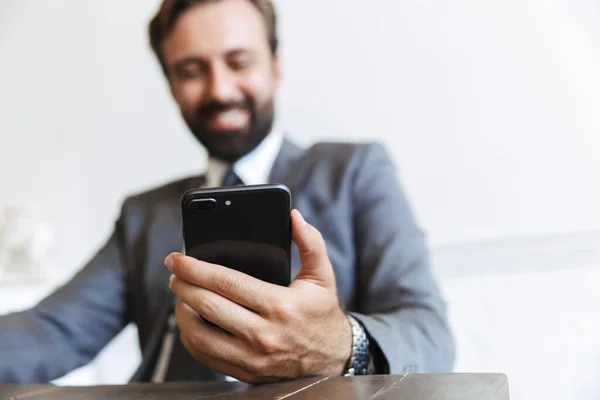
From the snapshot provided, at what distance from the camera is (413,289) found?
31.2 inches

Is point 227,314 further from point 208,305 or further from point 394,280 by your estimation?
point 394,280

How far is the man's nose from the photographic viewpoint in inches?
42.9

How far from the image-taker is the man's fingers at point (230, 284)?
486mm

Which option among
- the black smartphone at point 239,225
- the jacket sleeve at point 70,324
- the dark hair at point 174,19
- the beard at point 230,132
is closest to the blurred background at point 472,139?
the dark hair at point 174,19

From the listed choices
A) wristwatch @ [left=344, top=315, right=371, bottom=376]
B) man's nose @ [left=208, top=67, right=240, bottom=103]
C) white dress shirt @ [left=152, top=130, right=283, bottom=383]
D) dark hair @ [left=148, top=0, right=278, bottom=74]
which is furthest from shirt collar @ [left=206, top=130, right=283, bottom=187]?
wristwatch @ [left=344, top=315, right=371, bottom=376]

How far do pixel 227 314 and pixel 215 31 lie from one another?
75cm

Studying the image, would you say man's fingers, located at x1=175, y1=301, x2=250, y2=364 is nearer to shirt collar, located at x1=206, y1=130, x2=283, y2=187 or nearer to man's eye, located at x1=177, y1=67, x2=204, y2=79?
shirt collar, located at x1=206, y1=130, x2=283, y2=187

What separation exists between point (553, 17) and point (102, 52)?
108cm

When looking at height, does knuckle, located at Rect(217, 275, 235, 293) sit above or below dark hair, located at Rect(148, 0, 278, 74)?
below

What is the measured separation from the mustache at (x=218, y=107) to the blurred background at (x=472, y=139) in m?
0.28

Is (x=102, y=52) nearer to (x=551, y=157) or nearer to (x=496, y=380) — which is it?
(x=551, y=157)

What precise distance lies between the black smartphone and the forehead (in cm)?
64

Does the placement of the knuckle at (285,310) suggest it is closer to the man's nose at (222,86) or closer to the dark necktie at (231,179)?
the dark necktie at (231,179)

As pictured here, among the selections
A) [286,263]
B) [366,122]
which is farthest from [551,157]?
[286,263]
